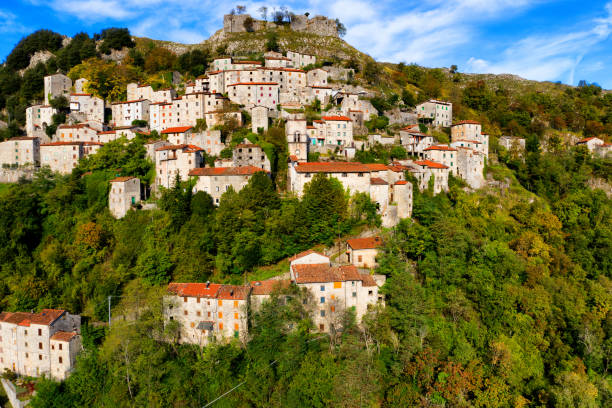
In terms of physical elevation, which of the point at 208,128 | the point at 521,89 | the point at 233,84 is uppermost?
the point at 521,89

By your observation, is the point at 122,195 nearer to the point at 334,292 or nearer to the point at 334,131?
the point at 334,292

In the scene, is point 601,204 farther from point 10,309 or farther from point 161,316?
point 10,309

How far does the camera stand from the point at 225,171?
119ft

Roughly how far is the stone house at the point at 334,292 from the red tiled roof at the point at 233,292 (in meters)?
3.59

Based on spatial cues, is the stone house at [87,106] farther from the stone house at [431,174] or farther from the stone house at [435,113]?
the stone house at [435,113]

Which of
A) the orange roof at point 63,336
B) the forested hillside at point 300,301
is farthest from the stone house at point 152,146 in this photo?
the orange roof at point 63,336

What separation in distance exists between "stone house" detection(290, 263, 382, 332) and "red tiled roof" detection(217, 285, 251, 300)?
3.59m

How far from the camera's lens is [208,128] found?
148ft

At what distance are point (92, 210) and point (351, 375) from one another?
29.1m

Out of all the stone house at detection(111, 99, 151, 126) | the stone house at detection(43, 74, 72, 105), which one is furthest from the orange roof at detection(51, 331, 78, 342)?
the stone house at detection(43, 74, 72, 105)

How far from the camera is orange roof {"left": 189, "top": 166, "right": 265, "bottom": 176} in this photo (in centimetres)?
3597

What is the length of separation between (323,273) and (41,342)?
21.4m

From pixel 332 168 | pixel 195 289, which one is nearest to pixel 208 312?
pixel 195 289

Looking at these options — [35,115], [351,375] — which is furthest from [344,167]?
[35,115]
